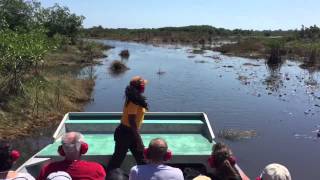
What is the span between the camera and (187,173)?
26.5ft

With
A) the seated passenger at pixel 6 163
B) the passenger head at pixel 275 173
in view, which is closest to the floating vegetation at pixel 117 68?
the seated passenger at pixel 6 163

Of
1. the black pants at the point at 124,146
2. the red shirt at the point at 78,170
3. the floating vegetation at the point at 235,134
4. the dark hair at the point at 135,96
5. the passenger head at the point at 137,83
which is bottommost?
the floating vegetation at the point at 235,134

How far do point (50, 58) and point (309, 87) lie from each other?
65.9ft

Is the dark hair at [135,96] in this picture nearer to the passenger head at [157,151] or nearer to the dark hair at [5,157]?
the passenger head at [157,151]

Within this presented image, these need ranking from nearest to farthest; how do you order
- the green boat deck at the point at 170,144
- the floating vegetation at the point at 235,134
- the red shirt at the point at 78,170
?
the red shirt at the point at 78,170
the green boat deck at the point at 170,144
the floating vegetation at the point at 235,134

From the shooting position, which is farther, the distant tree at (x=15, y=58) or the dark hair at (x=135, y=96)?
the distant tree at (x=15, y=58)

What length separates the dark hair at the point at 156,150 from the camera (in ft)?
17.6

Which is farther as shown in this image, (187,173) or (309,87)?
(309,87)

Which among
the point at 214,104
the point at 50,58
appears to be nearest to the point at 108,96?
the point at 214,104

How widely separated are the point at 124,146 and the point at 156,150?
294 cm

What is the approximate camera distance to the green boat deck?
9.21 m

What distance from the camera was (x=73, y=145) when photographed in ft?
17.7

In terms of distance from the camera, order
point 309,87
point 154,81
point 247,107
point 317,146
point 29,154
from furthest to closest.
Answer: point 154,81
point 309,87
point 247,107
point 317,146
point 29,154

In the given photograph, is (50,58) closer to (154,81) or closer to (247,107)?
(154,81)
